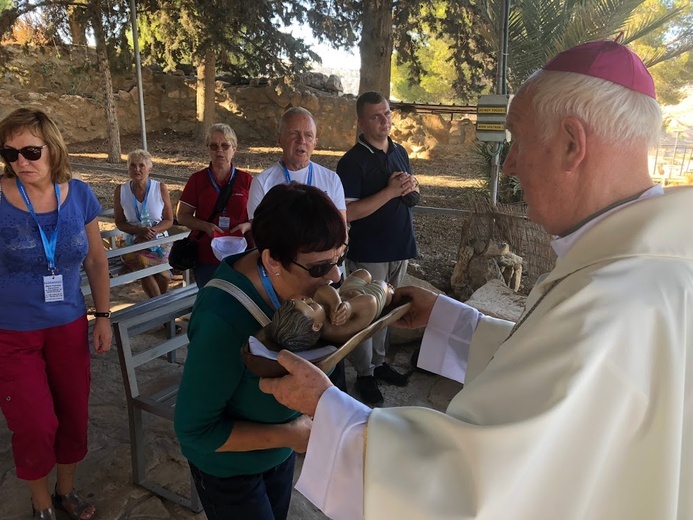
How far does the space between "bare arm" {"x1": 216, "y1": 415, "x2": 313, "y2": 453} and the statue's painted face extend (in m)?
0.38

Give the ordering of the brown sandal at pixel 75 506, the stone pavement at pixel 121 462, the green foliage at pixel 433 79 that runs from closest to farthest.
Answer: the brown sandal at pixel 75 506 < the stone pavement at pixel 121 462 < the green foliage at pixel 433 79

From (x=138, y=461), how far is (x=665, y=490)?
2852mm

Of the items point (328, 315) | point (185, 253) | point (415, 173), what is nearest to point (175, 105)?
point (415, 173)

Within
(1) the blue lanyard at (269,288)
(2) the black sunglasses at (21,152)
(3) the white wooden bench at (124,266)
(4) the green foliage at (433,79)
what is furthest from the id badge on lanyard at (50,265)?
(4) the green foliage at (433,79)

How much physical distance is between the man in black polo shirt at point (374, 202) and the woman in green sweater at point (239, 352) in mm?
2324

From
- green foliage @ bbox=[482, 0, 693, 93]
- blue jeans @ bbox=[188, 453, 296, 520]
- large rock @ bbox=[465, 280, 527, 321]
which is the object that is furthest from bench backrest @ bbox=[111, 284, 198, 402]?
green foliage @ bbox=[482, 0, 693, 93]

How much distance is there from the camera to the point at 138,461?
10.4 ft

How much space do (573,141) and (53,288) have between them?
2.40m

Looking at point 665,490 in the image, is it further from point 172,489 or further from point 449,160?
point 449,160

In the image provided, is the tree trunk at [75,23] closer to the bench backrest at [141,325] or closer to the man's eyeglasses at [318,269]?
the bench backrest at [141,325]

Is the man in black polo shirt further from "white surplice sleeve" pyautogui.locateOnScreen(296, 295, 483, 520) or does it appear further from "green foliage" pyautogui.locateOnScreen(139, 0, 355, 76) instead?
"green foliage" pyautogui.locateOnScreen(139, 0, 355, 76)

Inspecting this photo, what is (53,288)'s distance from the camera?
263 centimetres

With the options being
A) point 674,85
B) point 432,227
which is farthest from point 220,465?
point 674,85

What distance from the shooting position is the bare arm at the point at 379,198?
4.04m
